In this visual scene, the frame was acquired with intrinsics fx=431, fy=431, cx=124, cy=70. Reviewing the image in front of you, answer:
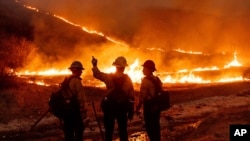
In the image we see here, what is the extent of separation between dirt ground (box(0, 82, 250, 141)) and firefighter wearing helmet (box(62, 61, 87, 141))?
0.84m

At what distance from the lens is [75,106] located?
9516 millimetres

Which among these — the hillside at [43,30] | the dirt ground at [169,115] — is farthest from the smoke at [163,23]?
the dirt ground at [169,115]

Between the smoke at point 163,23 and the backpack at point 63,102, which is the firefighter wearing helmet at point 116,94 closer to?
the backpack at point 63,102

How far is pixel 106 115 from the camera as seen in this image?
9.59m

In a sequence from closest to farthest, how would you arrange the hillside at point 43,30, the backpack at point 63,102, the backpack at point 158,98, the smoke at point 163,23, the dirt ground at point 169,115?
the backpack at point 158,98 → the backpack at point 63,102 → the dirt ground at point 169,115 → the hillside at point 43,30 → the smoke at point 163,23

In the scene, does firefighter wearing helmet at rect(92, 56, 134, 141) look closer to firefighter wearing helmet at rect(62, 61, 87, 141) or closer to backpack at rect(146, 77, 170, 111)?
firefighter wearing helmet at rect(62, 61, 87, 141)

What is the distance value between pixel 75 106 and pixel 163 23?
5098cm

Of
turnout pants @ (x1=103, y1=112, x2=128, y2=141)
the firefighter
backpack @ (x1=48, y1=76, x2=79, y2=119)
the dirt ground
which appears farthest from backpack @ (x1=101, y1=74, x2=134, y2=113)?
the dirt ground

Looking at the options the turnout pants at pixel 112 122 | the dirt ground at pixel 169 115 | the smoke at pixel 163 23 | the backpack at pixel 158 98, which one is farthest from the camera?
the smoke at pixel 163 23

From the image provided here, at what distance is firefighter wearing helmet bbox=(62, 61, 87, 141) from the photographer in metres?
9.43

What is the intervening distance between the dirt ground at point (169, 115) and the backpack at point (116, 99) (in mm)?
929

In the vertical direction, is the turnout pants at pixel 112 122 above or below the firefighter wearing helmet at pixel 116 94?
below

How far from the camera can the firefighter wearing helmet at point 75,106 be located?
943cm

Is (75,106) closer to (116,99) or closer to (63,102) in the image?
(63,102)
